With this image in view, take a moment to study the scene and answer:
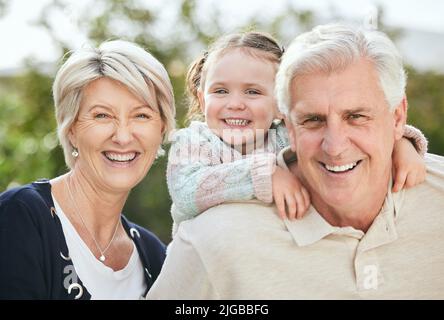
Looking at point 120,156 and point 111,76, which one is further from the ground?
point 111,76

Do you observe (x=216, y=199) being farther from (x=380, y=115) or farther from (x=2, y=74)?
(x=2, y=74)

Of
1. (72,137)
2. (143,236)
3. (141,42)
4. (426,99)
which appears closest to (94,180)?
(72,137)

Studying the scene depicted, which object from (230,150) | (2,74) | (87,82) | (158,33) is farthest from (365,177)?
(2,74)

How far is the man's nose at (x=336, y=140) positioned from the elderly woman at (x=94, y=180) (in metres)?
1.00

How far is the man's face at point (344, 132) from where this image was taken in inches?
98.4

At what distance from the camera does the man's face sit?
8.20 feet

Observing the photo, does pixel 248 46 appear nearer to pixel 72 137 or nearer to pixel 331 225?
pixel 72 137

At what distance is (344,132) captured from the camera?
2508 mm

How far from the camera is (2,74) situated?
36.6 ft

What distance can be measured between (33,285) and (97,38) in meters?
6.84

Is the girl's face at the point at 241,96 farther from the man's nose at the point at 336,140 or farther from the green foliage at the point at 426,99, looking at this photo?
the green foliage at the point at 426,99

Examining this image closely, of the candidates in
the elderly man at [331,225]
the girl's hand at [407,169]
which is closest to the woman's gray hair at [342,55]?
the elderly man at [331,225]

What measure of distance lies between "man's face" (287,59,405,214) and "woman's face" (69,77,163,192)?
88 cm

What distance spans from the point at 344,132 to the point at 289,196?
0.32m
